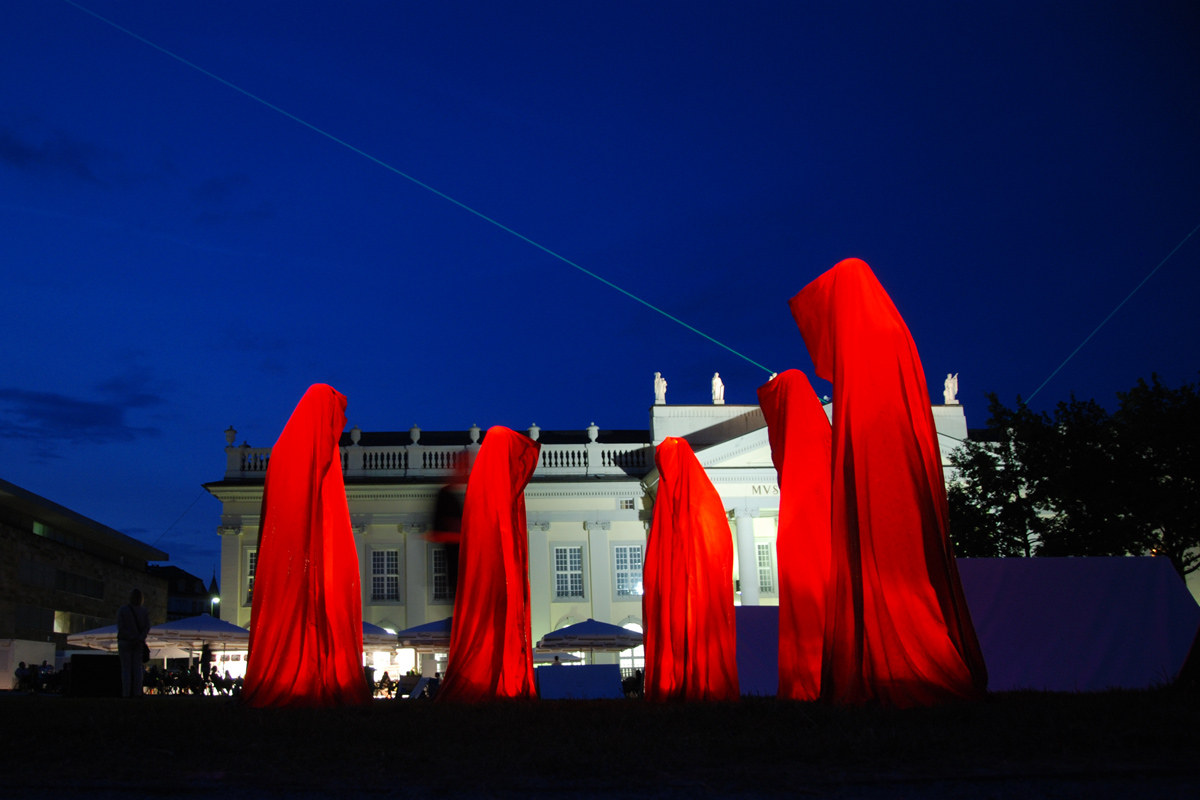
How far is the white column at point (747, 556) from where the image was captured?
33594 mm

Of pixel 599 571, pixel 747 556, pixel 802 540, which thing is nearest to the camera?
pixel 802 540

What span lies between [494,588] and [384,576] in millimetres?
24994

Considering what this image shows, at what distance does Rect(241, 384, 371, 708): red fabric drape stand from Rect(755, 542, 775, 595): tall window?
26138mm

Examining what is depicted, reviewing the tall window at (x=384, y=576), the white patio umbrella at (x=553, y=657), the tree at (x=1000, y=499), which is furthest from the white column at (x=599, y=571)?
the tree at (x=1000, y=499)

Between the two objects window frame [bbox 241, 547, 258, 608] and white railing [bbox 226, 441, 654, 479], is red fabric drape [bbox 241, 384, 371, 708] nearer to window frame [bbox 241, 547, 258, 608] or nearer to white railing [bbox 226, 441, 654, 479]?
white railing [bbox 226, 441, 654, 479]

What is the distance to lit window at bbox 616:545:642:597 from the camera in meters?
37.5

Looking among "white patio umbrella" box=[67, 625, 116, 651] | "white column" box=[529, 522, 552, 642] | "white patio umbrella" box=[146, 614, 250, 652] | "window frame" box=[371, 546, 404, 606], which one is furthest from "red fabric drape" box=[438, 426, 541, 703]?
"window frame" box=[371, 546, 404, 606]

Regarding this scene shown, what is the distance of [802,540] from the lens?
1191 cm

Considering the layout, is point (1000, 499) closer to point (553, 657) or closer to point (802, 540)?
point (553, 657)

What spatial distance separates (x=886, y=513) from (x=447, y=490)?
99.3 feet

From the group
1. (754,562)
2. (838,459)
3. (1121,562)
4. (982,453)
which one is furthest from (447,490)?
→ (838,459)

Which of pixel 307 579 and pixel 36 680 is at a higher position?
pixel 307 579

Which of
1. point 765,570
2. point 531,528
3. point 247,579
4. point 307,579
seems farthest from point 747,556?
point 307,579

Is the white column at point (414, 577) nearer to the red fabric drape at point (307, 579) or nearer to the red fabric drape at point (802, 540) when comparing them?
the red fabric drape at point (307, 579)
